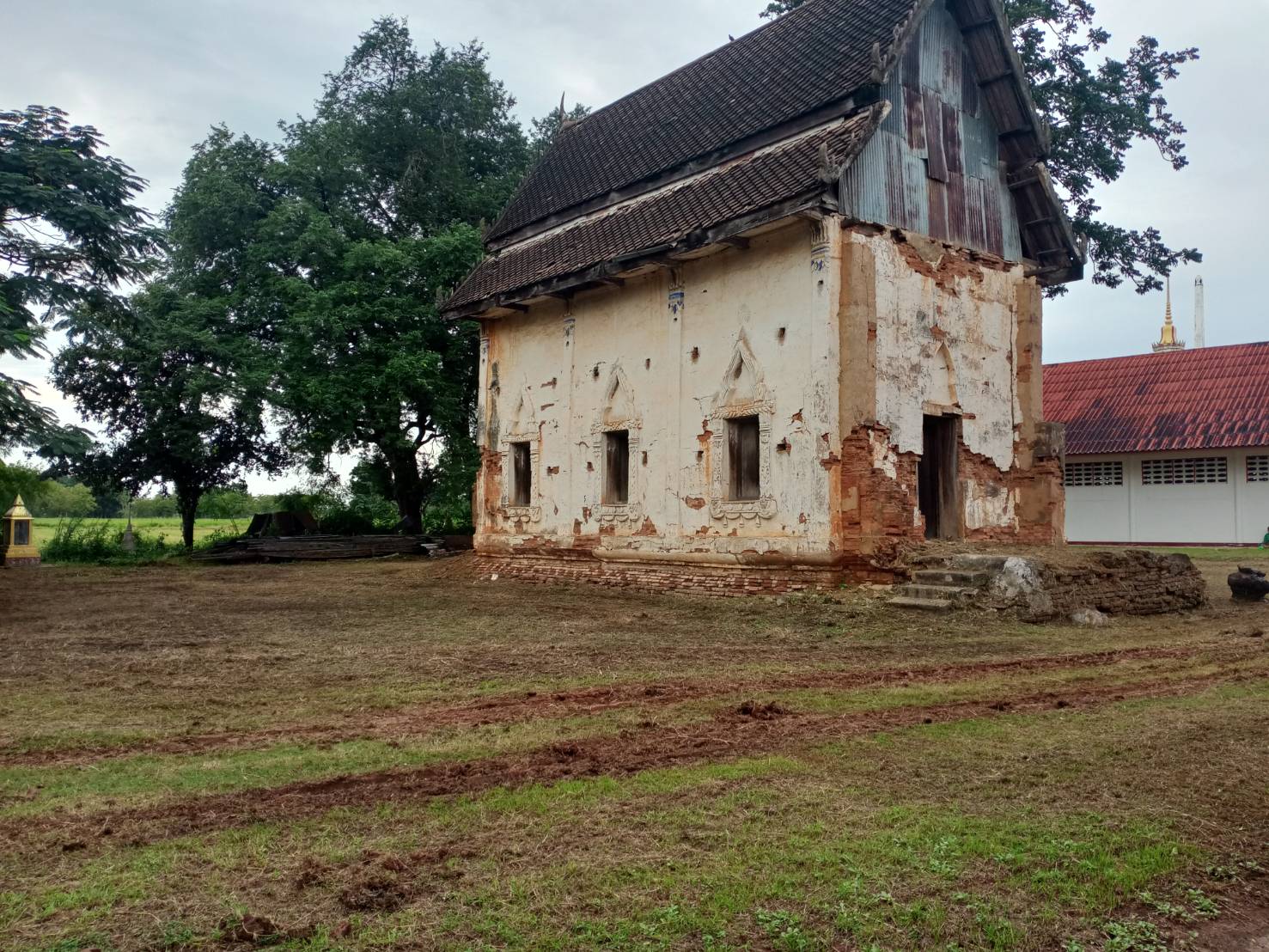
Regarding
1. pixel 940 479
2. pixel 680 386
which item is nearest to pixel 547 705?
pixel 680 386

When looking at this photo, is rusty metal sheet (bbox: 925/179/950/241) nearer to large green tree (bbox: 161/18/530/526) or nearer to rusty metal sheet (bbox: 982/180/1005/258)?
rusty metal sheet (bbox: 982/180/1005/258)

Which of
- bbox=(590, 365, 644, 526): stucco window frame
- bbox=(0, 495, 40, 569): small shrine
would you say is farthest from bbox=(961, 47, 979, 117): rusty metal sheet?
bbox=(0, 495, 40, 569): small shrine

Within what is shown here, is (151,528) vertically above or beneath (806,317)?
beneath

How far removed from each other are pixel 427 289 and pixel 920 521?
15656 millimetres

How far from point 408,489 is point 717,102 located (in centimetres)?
1491

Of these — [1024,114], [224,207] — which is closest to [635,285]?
[1024,114]

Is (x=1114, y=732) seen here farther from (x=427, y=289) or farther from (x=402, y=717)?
(x=427, y=289)

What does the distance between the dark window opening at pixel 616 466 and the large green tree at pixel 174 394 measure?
1114 centimetres

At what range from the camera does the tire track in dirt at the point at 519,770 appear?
4.25 meters

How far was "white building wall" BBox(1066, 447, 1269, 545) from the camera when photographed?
26.8 metres

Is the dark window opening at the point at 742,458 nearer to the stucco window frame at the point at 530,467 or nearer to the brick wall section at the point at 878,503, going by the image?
the brick wall section at the point at 878,503

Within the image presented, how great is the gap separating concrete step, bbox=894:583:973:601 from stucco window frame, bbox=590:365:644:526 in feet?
17.2

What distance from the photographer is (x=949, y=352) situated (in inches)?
613

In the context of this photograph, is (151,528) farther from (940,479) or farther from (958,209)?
(958,209)
